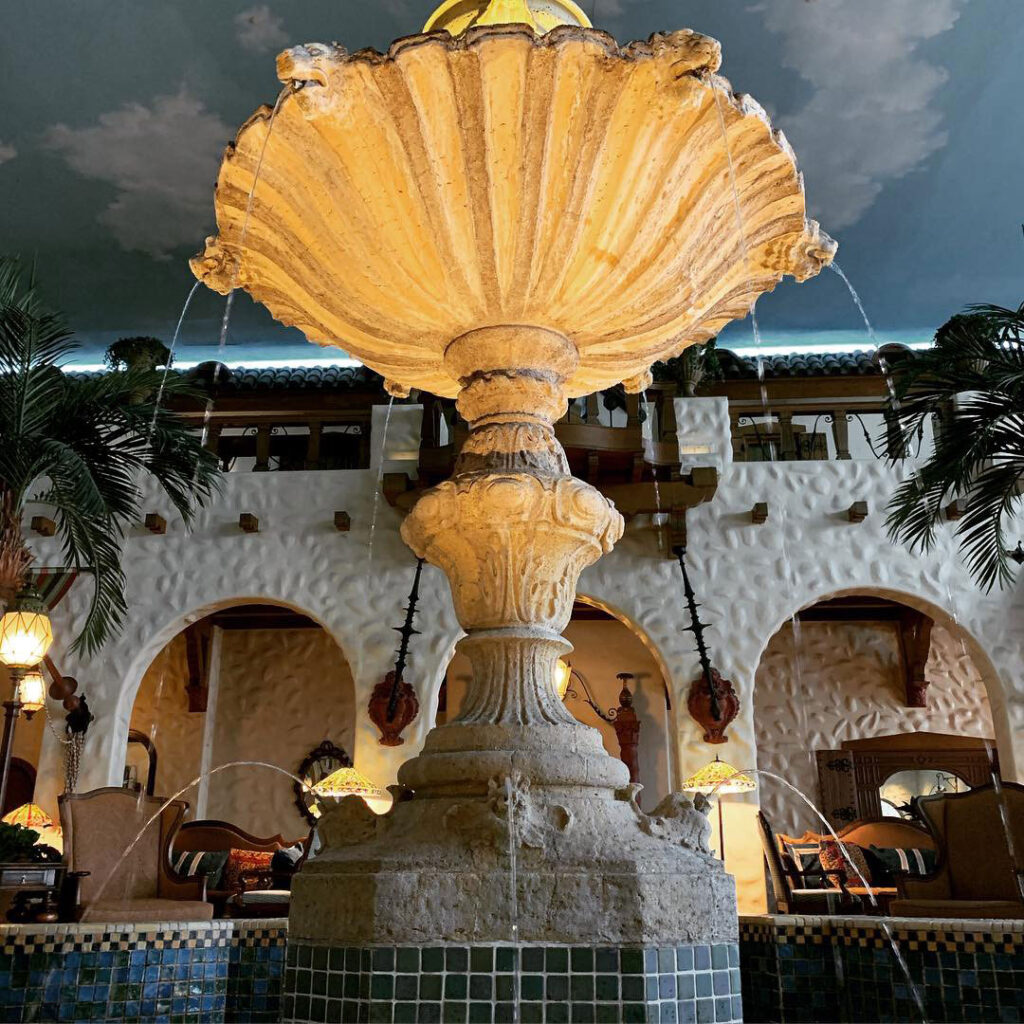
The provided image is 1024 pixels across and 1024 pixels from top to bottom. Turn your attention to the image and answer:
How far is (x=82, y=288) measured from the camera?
9.91m

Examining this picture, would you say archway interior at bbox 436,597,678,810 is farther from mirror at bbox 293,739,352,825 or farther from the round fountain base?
the round fountain base

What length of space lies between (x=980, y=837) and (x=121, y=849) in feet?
12.0

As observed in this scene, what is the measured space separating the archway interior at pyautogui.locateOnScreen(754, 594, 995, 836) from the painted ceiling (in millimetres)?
3424

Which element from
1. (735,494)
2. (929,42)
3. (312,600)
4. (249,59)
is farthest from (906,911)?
(249,59)

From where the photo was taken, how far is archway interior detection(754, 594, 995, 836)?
32.6 ft

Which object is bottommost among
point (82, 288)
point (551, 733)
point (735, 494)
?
point (551, 733)

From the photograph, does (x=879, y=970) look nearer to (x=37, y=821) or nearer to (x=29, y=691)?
(x=29, y=691)

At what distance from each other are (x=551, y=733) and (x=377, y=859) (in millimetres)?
479

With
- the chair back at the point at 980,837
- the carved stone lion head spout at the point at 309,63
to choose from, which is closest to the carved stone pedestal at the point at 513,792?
the carved stone lion head spout at the point at 309,63

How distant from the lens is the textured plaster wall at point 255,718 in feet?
34.0

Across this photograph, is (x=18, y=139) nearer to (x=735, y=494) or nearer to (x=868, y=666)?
(x=735, y=494)

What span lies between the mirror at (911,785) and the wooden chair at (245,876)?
581 cm

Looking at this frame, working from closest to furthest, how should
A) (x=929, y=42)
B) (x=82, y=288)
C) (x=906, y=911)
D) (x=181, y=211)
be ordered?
(x=906, y=911)
(x=929, y=42)
(x=181, y=211)
(x=82, y=288)

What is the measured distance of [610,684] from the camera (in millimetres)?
10828
